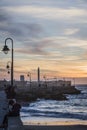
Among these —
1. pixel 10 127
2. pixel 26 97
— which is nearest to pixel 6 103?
pixel 10 127

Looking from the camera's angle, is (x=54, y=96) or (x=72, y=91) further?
(x=72, y=91)

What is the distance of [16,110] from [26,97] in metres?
77.4

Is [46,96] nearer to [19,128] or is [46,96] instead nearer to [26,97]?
[26,97]

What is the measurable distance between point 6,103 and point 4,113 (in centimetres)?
54

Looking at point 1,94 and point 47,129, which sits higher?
point 1,94

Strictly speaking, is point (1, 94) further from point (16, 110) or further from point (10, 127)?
point (10, 127)

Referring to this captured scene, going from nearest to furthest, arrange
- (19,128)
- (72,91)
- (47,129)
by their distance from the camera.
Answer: (19,128) < (47,129) < (72,91)

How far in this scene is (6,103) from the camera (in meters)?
21.7

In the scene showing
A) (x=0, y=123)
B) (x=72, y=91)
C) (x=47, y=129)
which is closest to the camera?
(x=0, y=123)

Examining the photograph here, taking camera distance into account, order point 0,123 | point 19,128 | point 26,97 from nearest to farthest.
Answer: point 19,128, point 0,123, point 26,97

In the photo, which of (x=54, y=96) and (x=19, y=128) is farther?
(x=54, y=96)

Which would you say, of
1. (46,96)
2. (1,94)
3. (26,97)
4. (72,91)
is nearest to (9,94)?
(1,94)

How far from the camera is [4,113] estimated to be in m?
21.4

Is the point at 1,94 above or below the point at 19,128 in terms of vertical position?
above
